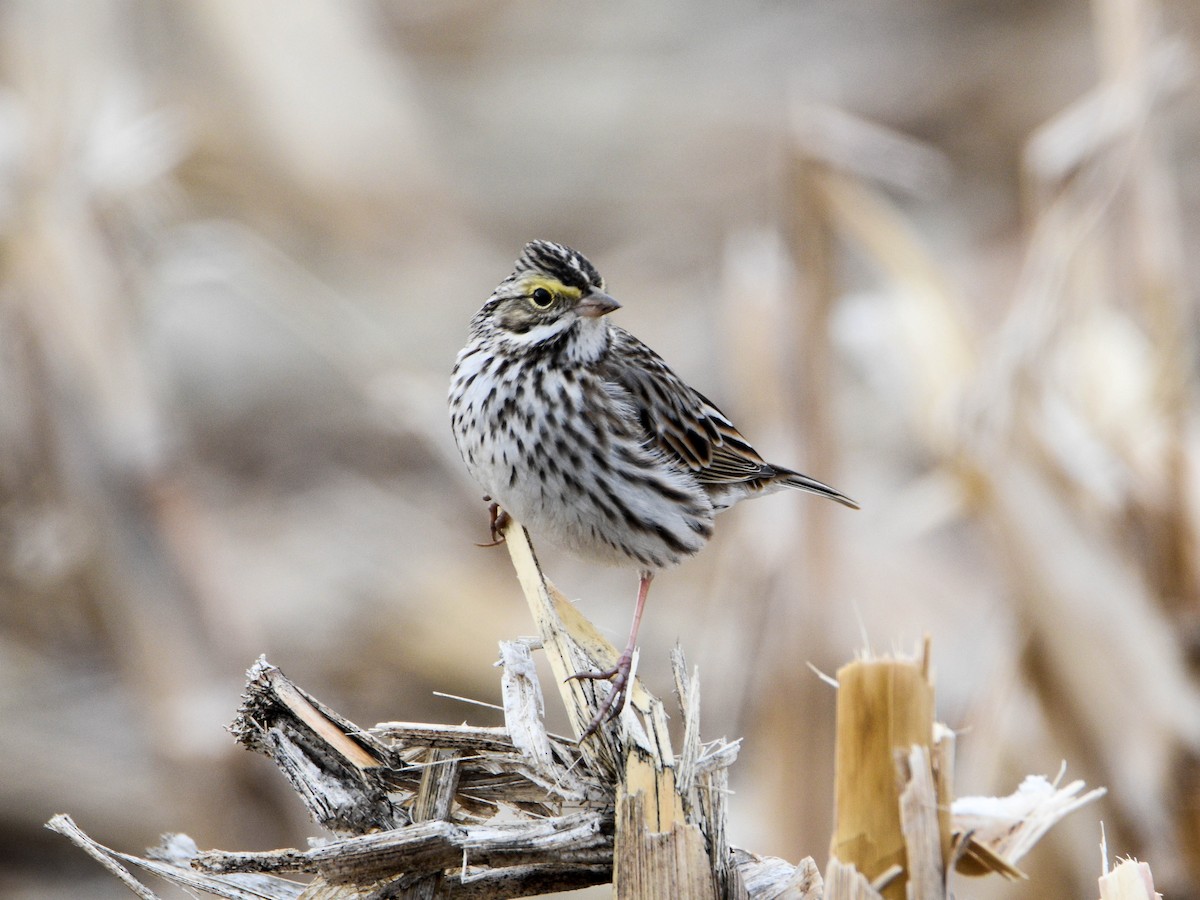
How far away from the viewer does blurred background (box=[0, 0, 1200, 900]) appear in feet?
13.5

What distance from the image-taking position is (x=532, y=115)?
1007cm

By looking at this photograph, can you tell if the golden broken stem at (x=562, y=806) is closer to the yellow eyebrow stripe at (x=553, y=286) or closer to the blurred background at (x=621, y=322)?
the yellow eyebrow stripe at (x=553, y=286)

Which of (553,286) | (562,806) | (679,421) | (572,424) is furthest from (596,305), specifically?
(562,806)

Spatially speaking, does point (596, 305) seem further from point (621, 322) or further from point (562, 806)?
point (621, 322)

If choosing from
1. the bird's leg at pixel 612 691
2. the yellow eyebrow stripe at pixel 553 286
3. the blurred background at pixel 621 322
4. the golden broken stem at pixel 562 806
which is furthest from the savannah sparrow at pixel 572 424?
the golden broken stem at pixel 562 806

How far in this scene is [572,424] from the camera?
3.59m

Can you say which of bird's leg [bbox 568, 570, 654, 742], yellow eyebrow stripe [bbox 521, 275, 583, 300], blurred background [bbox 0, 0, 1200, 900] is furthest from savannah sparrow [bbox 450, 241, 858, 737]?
bird's leg [bbox 568, 570, 654, 742]

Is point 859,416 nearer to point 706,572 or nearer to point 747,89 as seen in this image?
point 706,572

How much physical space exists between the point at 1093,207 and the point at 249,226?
5339 mm

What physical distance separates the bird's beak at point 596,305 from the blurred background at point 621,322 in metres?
0.97

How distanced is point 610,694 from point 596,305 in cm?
145

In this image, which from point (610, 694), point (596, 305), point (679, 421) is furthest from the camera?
point (679, 421)

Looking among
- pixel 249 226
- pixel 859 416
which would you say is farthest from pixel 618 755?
pixel 249 226

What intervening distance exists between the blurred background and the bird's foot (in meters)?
1.77
